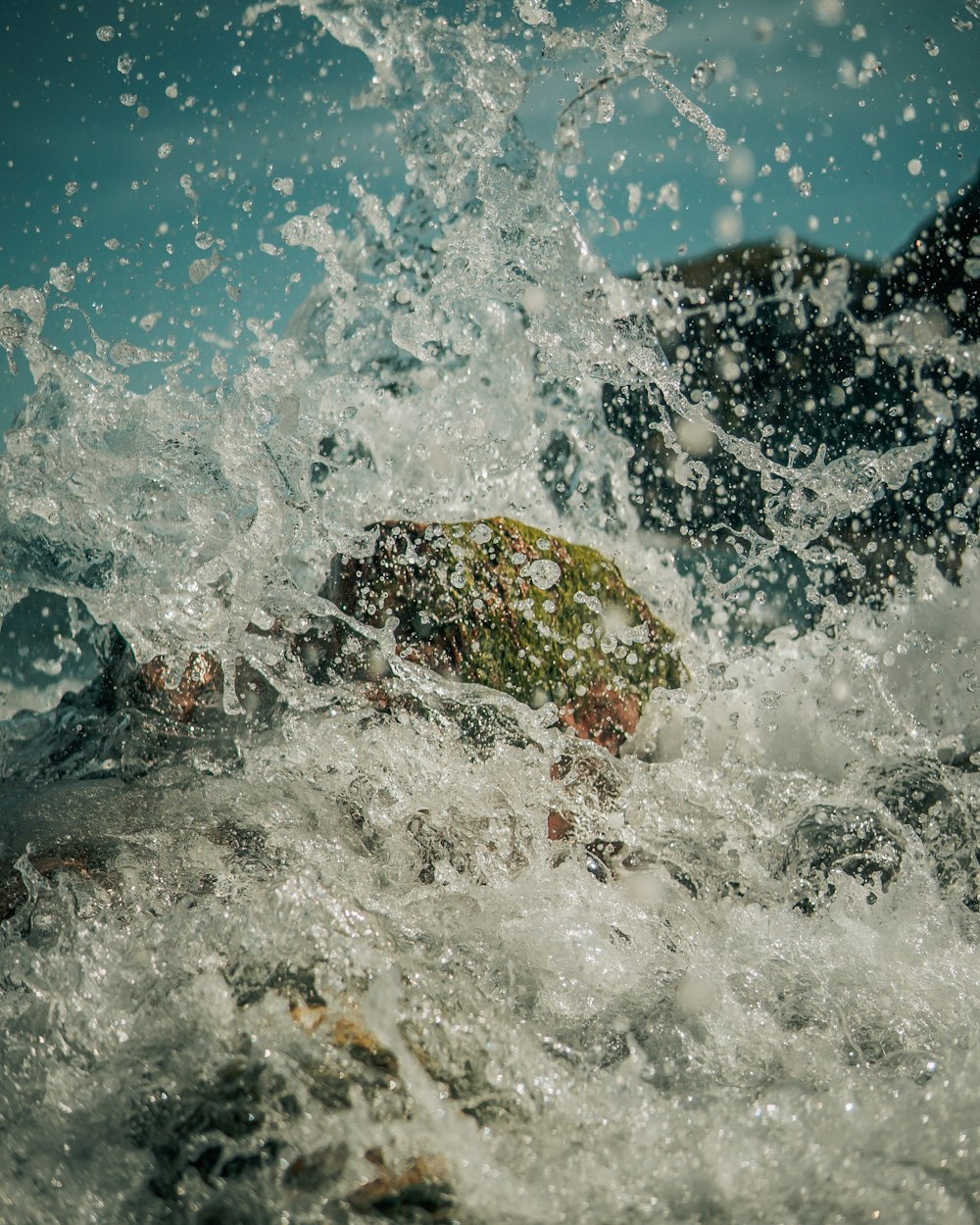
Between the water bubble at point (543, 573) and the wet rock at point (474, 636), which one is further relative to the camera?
the water bubble at point (543, 573)

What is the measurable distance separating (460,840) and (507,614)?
4.05 feet

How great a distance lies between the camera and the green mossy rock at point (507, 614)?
350 centimetres

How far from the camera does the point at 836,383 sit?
7090 millimetres

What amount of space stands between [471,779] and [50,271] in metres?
2.44

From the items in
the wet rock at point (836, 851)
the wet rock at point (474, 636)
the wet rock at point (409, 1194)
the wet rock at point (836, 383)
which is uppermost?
the wet rock at point (836, 383)

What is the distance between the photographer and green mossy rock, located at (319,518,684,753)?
350 centimetres

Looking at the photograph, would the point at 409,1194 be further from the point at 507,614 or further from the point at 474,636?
the point at 507,614

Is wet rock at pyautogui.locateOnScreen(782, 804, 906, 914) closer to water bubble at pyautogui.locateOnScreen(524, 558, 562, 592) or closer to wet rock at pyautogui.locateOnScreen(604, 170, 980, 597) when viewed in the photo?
water bubble at pyautogui.locateOnScreen(524, 558, 562, 592)

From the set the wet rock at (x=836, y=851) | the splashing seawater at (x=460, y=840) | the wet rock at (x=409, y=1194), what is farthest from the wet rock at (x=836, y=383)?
the wet rock at (x=409, y=1194)

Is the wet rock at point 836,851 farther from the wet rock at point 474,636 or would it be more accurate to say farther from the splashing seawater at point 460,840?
the wet rock at point 474,636

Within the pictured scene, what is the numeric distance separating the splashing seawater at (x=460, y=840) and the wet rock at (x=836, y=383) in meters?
2.14

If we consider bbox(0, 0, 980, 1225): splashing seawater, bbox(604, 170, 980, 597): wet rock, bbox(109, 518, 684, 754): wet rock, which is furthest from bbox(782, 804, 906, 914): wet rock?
bbox(604, 170, 980, 597): wet rock

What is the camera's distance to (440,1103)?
1560 mm

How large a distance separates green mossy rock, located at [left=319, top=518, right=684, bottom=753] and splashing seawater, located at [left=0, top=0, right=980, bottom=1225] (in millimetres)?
137
